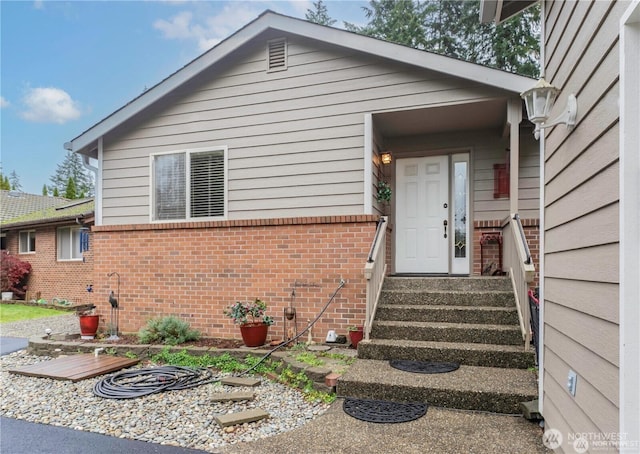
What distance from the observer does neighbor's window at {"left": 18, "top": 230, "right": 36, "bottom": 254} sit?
1403cm

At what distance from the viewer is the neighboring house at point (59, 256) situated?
12422 millimetres

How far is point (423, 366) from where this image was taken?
4051 mm

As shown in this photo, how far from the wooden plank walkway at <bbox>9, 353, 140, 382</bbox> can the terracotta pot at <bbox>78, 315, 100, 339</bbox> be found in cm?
72

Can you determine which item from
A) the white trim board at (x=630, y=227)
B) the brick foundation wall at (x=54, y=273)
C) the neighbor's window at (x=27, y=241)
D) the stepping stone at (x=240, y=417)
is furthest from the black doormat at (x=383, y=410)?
the neighbor's window at (x=27, y=241)

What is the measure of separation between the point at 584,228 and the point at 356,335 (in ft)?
10.8

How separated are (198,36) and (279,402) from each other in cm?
2145

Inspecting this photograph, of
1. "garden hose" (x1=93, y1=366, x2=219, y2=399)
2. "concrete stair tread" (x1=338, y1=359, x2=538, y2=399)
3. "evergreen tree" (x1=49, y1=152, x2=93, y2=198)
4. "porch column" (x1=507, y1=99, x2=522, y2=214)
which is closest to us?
"concrete stair tread" (x1=338, y1=359, x2=538, y2=399)

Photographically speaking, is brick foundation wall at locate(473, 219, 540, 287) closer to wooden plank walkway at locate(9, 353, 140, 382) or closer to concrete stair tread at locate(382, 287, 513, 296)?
concrete stair tread at locate(382, 287, 513, 296)

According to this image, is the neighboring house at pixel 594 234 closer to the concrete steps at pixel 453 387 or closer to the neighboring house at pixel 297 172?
the concrete steps at pixel 453 387

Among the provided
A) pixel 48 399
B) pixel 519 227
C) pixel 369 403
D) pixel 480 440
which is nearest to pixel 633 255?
pixel 480 440

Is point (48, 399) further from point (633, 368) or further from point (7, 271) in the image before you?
point (7, 271)

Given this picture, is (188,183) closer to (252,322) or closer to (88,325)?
(252,322)

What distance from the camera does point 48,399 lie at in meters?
4.17

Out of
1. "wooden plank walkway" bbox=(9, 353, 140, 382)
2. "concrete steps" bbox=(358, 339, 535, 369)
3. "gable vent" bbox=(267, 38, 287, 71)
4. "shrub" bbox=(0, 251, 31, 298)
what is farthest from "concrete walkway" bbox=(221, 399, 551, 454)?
"shrub" bbox=(0, 251, 31, 298)
